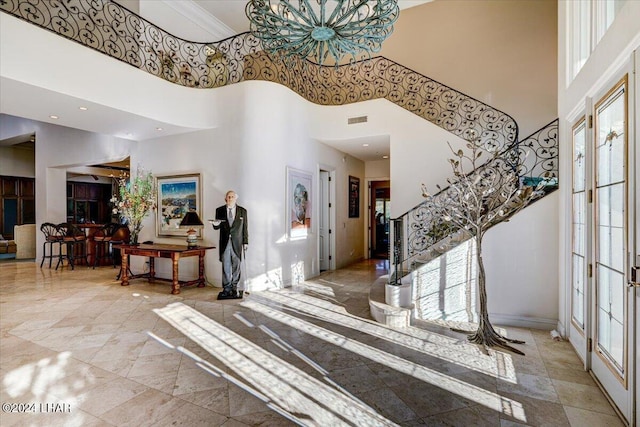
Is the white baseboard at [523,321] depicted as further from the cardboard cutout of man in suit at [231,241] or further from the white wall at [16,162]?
the white wall at [16,162]

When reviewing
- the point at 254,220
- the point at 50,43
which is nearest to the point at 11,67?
the point at 50,43

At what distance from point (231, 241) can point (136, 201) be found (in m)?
2.56

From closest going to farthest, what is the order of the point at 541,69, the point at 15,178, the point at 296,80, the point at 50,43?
the point at 50,43 → the point at 541,69 → the point at 296,80 → the point at 15,178

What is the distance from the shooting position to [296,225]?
689 cm

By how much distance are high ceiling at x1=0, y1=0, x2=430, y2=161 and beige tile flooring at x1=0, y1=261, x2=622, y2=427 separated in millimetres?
3038

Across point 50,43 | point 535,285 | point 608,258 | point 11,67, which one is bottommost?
point 535,285

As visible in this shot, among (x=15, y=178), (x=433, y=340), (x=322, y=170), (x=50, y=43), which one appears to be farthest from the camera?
(x=15, y=178)

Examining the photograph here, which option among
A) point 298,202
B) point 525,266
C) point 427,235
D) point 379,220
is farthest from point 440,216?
point 379,220

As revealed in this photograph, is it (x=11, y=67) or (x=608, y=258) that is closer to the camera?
(x=608, y=258)

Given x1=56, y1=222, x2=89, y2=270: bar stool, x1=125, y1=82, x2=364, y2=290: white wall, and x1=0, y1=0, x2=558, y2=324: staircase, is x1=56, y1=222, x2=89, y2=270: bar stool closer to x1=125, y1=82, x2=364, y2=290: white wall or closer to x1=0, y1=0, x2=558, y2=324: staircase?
x1=125, y1=82, x2=364, y2=290: white wall

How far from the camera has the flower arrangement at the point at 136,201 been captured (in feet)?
21.9

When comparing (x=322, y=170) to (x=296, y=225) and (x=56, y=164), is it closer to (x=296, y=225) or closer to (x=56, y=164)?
(x=296, y=225)

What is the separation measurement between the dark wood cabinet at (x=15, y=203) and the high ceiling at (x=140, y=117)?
210 cm

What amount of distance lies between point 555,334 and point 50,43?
283 inches
